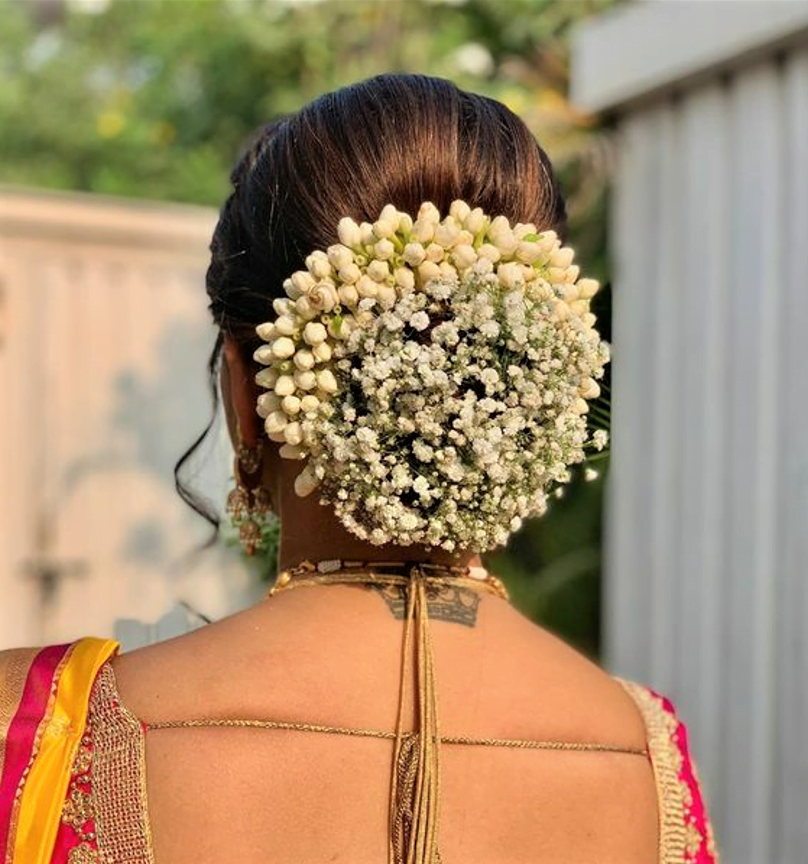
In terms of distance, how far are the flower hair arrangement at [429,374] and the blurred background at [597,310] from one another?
0.38 m

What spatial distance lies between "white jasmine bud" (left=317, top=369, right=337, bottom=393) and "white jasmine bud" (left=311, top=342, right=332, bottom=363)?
0.01 metres

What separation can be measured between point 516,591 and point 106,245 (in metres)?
2.27

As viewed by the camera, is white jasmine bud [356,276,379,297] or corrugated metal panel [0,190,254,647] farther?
corrugated metal panel [0,190,254,647]

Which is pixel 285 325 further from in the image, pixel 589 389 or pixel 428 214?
pixel 589 389

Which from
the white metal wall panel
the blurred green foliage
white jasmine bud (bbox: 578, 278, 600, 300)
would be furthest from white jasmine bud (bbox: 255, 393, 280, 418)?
the blurred green foliage

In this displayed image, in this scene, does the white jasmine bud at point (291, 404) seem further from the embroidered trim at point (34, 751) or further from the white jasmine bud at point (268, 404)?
the embroidered trim at point (34, 751)

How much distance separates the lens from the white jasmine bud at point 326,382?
111cm

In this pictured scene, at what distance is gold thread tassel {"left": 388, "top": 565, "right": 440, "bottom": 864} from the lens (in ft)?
3.60

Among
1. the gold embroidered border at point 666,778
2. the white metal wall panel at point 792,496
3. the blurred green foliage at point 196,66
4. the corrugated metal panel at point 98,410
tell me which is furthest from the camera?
the blurred green foliage at point 196,66

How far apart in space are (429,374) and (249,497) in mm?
367

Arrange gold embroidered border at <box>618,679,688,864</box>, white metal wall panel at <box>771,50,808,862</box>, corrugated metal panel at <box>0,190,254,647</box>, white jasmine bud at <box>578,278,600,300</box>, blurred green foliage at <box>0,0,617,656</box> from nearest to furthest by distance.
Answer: white jasmine bud at <box>578,278,600,300</box> < gold embroidered border at <box>618,679,688,864</box> < white metal wall panel at <box>771,50,808,862</box> < corrugated metal panel at <box>0,190,254,647</box> < blurred green foliage at <box>0,0,617,656</box>

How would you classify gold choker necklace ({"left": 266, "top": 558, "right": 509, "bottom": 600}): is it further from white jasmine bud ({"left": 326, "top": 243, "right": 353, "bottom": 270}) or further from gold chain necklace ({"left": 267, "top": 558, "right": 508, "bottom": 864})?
white jasmine bud ({"left": 326, "top": 243, "right": 353, "bottom": 270})

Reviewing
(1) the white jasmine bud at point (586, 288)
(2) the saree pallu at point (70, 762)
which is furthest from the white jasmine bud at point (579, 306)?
(2) the saree pallu at point (70, 762)

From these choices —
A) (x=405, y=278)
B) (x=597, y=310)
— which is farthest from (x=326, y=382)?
(x=597, y=310)
